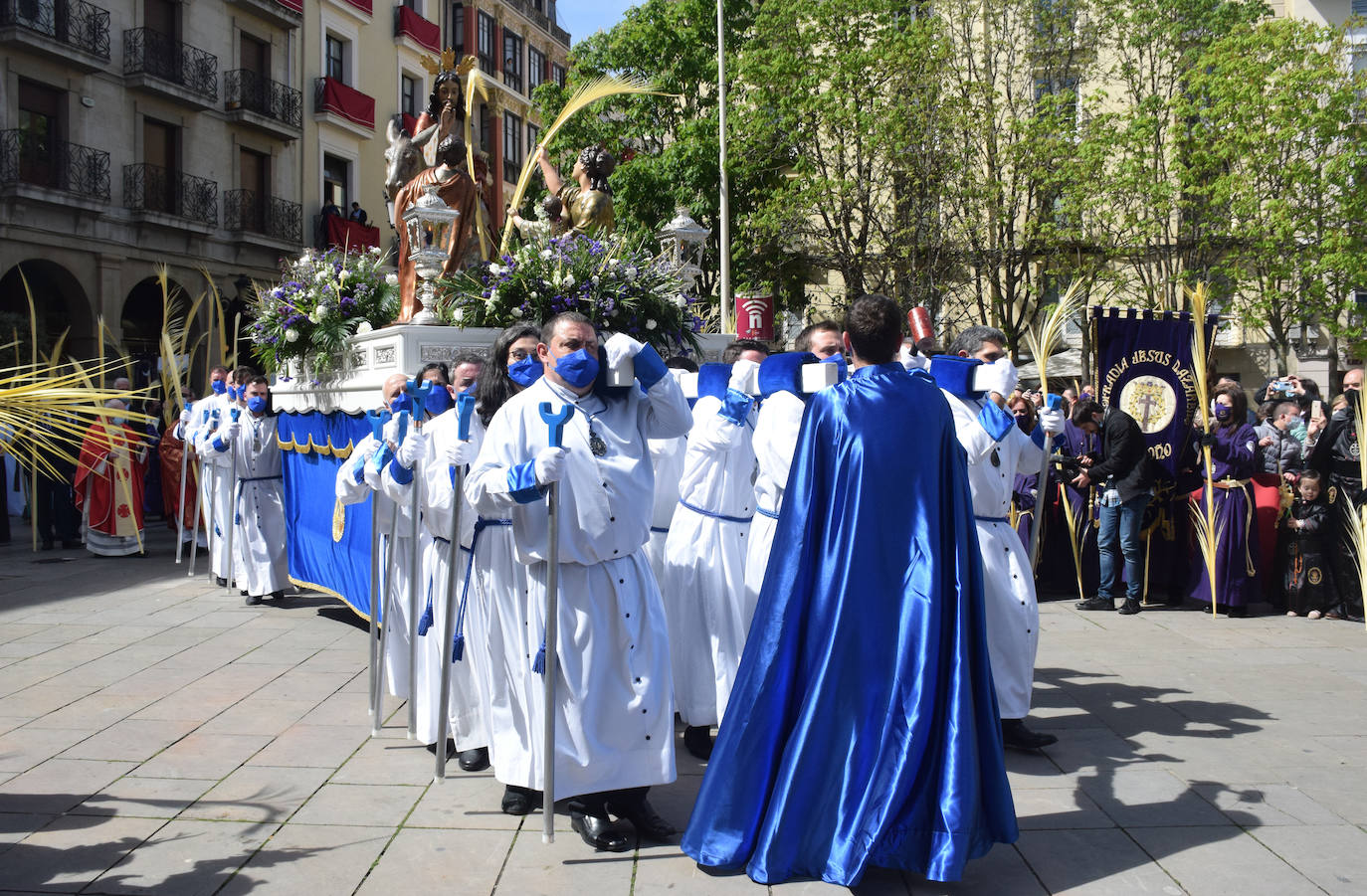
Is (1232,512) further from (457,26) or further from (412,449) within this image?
(457,26)

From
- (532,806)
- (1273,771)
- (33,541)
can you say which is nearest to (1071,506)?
(1273,771)

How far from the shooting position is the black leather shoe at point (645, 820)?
4.13m

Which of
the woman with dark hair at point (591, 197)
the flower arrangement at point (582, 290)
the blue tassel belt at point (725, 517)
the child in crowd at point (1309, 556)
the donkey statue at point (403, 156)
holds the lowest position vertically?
the child in crowd at point (1309, 556)

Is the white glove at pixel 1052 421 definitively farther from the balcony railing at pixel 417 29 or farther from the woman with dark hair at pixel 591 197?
the balcony railing at pixel 417 29

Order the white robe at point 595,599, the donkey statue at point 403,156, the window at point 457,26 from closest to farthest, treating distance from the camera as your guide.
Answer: the white robe at point 595,599 < the donkey statue at point 403,156 < the window at point 457,26

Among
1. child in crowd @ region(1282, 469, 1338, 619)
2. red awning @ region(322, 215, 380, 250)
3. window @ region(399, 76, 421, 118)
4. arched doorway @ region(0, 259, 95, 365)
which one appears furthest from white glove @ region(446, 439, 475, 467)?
window @ region(399, 76, 421, 118)

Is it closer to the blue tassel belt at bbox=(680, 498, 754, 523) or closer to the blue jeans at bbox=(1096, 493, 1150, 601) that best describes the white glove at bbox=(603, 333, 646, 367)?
the blue tassel belt at bbox=(680, 498, 754, 523)

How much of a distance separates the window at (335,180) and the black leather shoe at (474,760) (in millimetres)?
25404

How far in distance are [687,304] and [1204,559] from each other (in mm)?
4577

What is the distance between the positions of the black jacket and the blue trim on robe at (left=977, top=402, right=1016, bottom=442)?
430cm

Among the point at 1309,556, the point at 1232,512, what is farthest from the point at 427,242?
the point at 1309,556

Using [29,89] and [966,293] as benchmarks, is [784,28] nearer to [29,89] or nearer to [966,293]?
[966,293]

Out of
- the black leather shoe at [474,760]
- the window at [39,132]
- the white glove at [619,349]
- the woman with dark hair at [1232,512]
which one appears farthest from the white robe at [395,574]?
the window at [39,132]

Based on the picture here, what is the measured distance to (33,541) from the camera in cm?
1313
